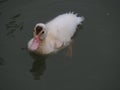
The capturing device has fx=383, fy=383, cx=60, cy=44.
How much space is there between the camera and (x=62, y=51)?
7316 millimetres

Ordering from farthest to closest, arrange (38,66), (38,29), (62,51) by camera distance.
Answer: (62,51), (38,66), (38,29)

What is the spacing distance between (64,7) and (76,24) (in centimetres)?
78

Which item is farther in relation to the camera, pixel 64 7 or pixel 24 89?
pixel 64 7

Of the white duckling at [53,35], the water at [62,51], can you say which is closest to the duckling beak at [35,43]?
the white duckling at [53,35]

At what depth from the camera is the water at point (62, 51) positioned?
22.0ft

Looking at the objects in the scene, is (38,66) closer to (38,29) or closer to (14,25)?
(38,29)

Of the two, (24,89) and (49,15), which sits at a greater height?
(49,15)

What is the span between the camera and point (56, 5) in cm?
829

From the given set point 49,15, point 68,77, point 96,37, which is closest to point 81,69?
point 68,77

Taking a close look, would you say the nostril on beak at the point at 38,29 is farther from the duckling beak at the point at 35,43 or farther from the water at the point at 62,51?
the water at the point at 62,51

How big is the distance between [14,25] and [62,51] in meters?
1.21

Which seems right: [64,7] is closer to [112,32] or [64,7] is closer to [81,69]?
[112,32]

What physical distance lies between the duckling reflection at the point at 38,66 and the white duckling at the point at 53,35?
119mm

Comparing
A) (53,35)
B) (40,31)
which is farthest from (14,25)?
(40,31)
